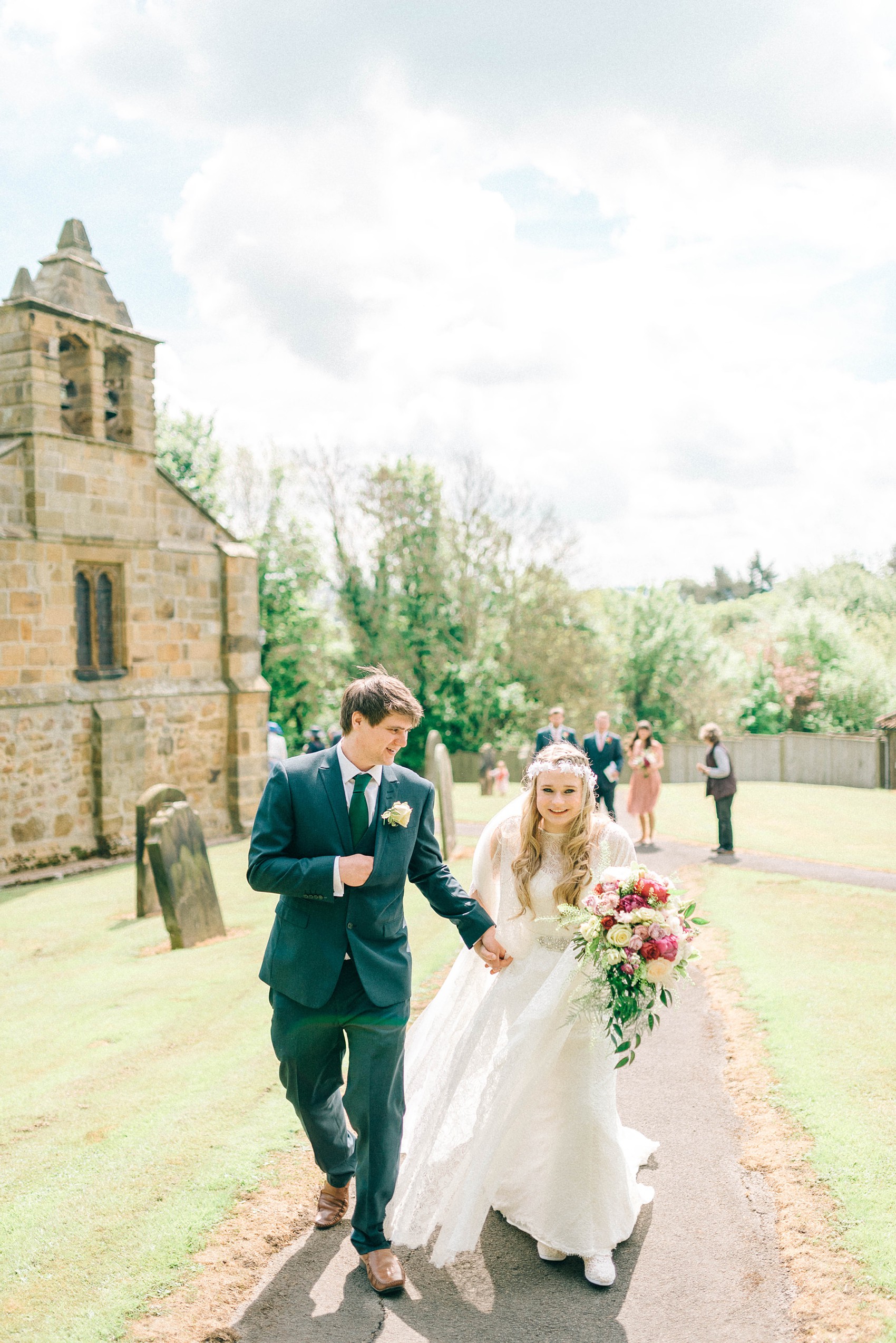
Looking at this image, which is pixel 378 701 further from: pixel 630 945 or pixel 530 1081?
pixel 530 1081

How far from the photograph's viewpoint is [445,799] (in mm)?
14180

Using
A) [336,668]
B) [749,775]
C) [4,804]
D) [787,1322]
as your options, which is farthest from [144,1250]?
[336,668]

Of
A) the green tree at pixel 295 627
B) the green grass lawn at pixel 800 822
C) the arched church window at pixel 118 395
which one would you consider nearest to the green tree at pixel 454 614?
the green tree at pixel 295 627

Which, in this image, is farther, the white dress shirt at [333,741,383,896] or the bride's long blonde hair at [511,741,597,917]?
A: the bride's long blonde hair at [511,741,597,917]

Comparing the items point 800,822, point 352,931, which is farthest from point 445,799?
point 352,931

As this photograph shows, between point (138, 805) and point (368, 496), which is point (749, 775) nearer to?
point (368, 496)

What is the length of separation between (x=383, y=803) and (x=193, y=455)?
37.0 m

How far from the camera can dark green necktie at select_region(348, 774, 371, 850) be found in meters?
4.12

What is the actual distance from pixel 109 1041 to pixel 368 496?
33.5 metres

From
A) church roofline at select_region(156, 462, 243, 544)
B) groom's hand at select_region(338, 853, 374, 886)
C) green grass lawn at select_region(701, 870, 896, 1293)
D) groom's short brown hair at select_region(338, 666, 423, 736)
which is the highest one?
church roofline at select_region(156, 462, 243, 544)

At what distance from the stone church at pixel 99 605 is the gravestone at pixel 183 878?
575 cm

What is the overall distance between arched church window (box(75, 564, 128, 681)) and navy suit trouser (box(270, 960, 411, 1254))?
12.9 metres

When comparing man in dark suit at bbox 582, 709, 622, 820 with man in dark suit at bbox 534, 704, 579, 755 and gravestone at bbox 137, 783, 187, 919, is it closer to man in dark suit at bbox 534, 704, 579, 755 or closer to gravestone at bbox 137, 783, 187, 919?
man in dark suit at bbox 534, 704, 579, 755

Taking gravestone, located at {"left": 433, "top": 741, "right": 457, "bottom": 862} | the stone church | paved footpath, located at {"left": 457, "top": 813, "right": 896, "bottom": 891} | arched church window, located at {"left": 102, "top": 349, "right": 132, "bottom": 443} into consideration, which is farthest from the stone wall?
paved footpath, located at {"left": 457, "top": 813, "right": 896, "bottom": 891}
